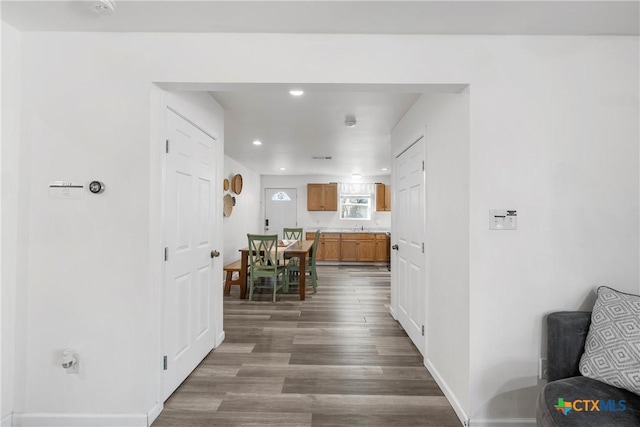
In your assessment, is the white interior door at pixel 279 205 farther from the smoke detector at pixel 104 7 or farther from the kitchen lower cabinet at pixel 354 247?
the smoke detector at pixel 104 7

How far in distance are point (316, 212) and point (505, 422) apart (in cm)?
668

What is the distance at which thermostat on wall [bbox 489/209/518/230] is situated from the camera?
176cm

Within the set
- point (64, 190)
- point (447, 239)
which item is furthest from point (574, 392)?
point (64, 190)

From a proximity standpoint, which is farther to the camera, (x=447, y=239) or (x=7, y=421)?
(x=447, y=239)

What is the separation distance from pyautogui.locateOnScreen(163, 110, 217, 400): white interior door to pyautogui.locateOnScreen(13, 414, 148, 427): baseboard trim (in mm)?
223

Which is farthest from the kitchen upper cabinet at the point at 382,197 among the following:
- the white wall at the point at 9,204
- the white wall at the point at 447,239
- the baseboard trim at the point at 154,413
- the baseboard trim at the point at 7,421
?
the baseboard trim at the point at 7,421

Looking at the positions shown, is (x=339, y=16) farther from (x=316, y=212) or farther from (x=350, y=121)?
(x=316, y=212)

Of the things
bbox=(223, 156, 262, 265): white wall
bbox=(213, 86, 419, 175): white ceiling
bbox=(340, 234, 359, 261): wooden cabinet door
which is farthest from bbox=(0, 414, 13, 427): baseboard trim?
bbox=(340, 234, 359, 261): wooden cabinet door

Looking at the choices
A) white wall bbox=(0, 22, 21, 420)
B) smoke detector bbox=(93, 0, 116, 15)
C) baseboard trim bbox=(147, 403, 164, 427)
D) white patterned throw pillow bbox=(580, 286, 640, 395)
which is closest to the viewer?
white patterned throw pillow bbox=(580, 286, 640, 395)

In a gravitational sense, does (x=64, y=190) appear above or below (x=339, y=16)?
below

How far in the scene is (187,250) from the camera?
7.36 ft

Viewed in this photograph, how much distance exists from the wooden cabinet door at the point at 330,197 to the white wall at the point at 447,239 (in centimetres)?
534

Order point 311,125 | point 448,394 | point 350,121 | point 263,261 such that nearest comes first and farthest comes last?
point 448,394 → point 350,121 → point 311,125 → point 263,261

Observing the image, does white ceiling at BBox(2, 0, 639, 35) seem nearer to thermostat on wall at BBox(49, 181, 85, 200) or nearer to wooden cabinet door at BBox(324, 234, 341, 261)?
thermostat on wall at BBox(49, 181, 85, 200)
